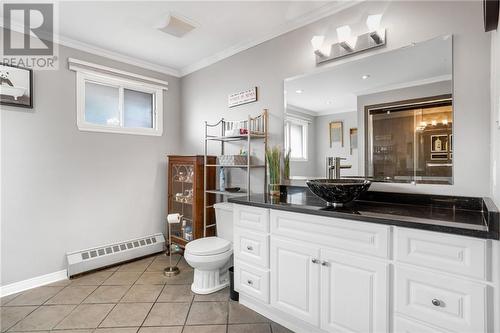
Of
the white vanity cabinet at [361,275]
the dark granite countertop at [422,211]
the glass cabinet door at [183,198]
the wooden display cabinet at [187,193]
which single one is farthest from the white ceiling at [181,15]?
the white vanity cabinet at [361,275]

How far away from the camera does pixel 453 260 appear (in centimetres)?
118

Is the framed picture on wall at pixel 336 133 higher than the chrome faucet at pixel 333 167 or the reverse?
higher

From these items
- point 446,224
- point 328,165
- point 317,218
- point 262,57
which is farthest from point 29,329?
point 262,57

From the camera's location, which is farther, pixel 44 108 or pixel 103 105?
pixel 103 105

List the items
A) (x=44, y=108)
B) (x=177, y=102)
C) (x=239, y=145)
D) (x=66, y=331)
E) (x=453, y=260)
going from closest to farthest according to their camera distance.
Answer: (x=453, y=260) < (x=66, y=331) < (x=44, y=108) < (x=239, y=145) < (x=177, y=102)

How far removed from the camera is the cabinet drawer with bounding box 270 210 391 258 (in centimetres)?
139

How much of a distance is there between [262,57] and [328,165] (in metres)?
1.32

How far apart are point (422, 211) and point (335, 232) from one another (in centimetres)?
52

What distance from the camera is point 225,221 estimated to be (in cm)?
272

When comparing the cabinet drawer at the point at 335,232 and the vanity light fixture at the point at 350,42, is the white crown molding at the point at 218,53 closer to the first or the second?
the vanity light fixture at the point at 350,42

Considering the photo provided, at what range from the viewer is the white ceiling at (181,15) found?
84.8 inches

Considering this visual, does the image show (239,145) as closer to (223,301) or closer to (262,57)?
(262,57)

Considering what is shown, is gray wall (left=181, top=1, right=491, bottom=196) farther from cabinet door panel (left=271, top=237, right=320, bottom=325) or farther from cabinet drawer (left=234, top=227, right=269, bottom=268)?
cabinet drawer (left=234, top=227, right=269, bottom=268)

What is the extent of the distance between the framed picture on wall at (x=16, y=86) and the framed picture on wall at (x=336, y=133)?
2.83 meters
